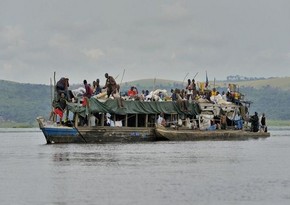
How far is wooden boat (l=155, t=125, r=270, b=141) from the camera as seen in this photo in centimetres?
6378

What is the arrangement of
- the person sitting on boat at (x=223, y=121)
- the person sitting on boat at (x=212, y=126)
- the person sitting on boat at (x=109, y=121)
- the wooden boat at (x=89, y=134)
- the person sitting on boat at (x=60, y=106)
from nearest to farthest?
the wooden boat at (x=89, y=134) < the person sitting on boat at (x=60, y=106) < the person sitting on boat at (x=109, y=121) < the person sitting on boat at (x=212, y=126) < the person sitting on boat at (x=223, y=121)

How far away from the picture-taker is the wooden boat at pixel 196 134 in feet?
209

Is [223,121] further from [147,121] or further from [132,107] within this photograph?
[132,107]

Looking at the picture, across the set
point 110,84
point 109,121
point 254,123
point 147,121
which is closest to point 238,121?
point 254,123

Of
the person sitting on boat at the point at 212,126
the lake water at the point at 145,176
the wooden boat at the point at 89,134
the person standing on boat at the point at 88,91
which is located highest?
the person standing on boat at the point at 88,91

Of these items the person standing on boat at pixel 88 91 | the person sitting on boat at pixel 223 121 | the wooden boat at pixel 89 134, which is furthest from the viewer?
the person sitting on boat at pixel 223 121

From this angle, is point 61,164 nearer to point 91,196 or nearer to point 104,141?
point 91,196

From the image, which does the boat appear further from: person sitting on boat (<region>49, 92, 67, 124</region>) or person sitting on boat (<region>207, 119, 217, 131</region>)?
person sitting on boat (<region>207, 119, 217, 131</region>)

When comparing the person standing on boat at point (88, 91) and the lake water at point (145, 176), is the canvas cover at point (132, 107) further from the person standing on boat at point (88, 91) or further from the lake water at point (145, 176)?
the lake water at point (145, 176)

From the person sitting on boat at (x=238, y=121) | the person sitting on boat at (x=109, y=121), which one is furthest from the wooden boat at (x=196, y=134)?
the person sitting on boat at (x=109, y=121)

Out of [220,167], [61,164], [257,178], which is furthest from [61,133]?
[257,178]

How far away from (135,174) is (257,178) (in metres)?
5.15

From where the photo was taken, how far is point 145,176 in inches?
1458

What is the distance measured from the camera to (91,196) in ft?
101
